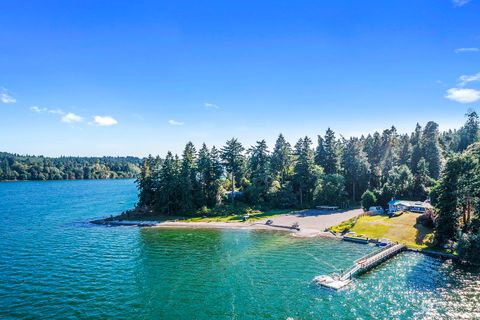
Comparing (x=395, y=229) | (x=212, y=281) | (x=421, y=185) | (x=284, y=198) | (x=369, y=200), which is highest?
(x=421, y=185)

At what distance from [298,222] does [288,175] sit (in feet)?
112

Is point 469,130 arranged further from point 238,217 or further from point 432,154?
point 238,217

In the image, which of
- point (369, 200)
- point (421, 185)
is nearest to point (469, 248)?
point (369, 200)

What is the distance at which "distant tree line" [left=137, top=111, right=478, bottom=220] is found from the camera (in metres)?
89.9

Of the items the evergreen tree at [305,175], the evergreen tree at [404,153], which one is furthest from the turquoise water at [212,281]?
the evergreen tree at [404,153]

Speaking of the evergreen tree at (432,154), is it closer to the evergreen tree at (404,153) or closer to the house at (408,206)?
the evergreen tree at (404,153)

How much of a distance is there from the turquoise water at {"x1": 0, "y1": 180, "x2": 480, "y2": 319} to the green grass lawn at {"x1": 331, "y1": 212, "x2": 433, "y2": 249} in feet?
20.6

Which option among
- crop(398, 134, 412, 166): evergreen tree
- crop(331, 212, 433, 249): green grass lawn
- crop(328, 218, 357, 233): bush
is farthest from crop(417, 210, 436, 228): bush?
crop(398, 134, 412, 166): evergreen tree

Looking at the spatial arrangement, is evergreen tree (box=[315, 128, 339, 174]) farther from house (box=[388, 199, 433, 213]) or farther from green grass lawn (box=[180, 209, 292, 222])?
house (box=[388, 199, 433, 213])

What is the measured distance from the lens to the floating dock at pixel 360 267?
39656 millimetres

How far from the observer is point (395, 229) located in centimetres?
6322

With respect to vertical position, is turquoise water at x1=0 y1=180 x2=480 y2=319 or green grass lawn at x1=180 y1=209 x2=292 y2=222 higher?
green grass lawn at x1=180 y1=209 x2=292 y2=222

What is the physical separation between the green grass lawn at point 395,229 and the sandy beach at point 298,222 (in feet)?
14.5

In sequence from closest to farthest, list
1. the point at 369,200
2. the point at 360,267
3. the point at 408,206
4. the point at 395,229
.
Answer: the point at 360,267 < the point at 395,229 < the point at 408,206 < the point at 369,200
